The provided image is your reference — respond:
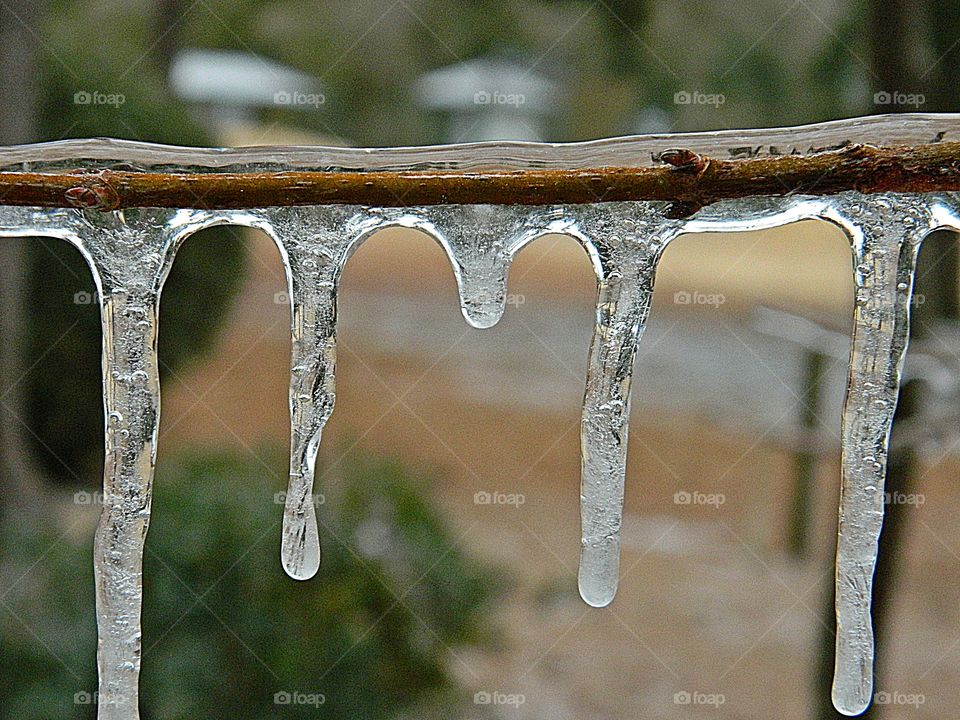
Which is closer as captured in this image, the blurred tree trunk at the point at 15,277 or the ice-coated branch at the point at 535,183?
the ice-coated branch at the point at 535,183

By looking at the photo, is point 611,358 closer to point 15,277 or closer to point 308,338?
point 308,338

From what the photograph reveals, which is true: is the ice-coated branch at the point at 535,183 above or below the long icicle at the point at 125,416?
above

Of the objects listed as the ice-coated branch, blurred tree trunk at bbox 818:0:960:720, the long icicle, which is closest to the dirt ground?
blurred tree trunk at bbox 818:0:960:720

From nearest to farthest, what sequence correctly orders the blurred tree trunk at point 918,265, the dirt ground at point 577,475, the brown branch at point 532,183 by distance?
the brown branch at point 532,183 < the blurred tree trunk at point 918,265 < the dirt ground at point 577,475

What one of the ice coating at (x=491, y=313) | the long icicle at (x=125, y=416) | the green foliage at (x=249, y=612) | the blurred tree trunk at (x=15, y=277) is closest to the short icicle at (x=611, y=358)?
the ice coating at (x=491, y=313)

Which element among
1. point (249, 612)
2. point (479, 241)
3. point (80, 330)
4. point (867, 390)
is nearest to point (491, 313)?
point (479, 241)

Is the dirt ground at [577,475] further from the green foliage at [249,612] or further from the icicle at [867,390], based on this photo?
the icicle at [867,390]

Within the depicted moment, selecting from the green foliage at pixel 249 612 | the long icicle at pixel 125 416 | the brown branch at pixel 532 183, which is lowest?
the green foliage at pixel 249 612
